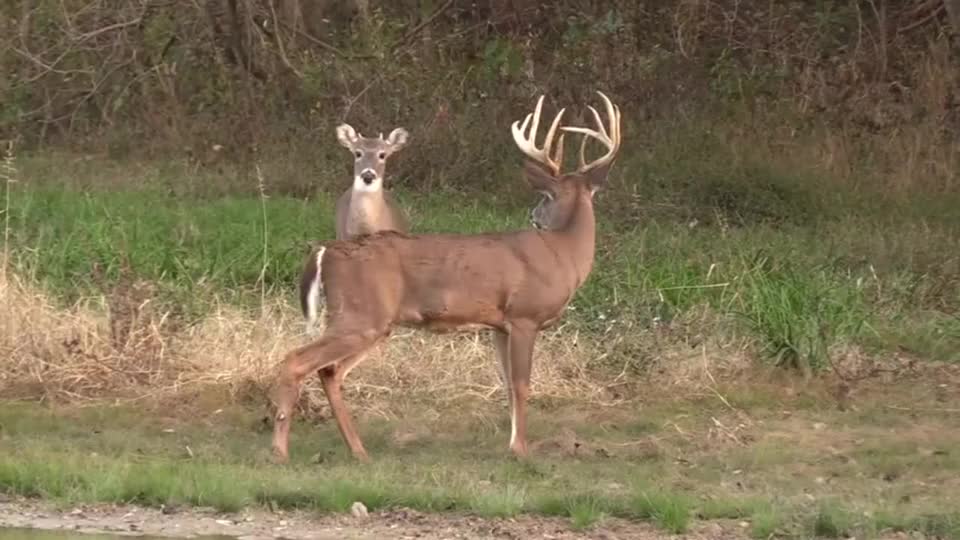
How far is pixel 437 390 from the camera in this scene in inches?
437

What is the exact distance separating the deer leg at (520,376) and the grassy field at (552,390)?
15 cm

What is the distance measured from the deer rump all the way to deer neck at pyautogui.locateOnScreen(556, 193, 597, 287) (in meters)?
0.23

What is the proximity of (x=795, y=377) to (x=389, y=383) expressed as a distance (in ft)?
7.66

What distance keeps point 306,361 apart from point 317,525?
1.75m

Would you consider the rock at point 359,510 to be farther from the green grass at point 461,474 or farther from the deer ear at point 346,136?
the deer ear at point 346,136

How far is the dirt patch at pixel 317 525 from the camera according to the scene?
809 cm

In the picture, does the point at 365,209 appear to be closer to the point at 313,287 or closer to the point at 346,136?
the point at 346,136

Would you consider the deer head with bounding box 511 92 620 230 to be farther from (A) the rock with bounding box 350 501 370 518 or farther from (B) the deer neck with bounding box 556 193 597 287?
(A) the rock with bounding box 350 501 370 518

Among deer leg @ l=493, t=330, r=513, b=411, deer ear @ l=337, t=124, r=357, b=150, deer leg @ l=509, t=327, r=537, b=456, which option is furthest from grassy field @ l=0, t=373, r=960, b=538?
deer ear @ l=337, t=124, r=357, b=150

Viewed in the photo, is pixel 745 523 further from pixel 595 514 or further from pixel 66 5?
pixel 66 5

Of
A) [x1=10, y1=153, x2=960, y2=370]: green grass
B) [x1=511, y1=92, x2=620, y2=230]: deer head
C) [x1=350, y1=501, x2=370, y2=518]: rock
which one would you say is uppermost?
[x1=511, y1=92, x2=620, y2=230]: deer head

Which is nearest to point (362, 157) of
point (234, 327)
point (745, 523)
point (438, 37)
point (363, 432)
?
point (234, 327)

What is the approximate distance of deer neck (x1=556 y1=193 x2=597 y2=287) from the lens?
10.7 meters

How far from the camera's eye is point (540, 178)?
11.1 m
